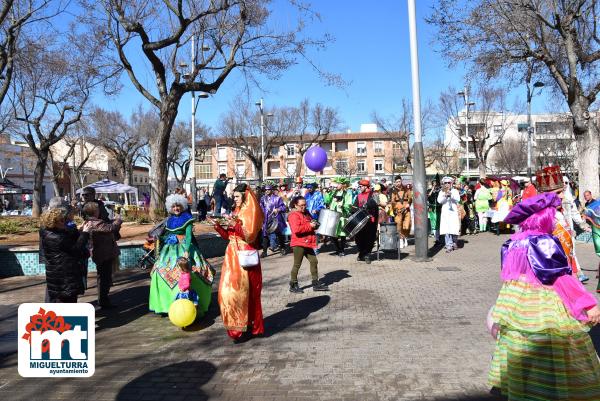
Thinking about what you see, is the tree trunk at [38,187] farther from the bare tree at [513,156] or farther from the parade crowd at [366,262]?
the bare tree at [513,156]

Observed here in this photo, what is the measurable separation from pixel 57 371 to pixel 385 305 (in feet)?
15.2

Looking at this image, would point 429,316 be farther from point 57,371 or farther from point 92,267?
point 92,267

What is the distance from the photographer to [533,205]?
3.54 meters

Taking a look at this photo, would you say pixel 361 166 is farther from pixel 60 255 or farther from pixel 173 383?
pixel 173 383

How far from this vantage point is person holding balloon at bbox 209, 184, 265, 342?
530 centimetres

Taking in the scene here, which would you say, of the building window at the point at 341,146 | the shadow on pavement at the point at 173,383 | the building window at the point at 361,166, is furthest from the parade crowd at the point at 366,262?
the building window at the point at 341,146

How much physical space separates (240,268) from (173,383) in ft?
4.75

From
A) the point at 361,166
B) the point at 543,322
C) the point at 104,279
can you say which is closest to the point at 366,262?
the point at 104,279

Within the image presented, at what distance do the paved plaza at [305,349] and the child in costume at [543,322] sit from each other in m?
0.76

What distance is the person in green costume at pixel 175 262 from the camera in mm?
6301

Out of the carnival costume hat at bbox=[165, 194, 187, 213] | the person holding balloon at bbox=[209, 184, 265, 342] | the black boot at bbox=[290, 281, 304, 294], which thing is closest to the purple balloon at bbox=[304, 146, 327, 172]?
the black boot at bbox=[290, 281, 304, 294]

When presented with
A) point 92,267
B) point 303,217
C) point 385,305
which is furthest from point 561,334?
point 92,267

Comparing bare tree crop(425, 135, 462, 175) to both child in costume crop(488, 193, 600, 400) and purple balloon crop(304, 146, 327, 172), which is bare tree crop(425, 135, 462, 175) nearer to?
purple balloon crop(304, 146, 327, 172)

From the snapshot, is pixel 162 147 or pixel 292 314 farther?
pixel 162 147
